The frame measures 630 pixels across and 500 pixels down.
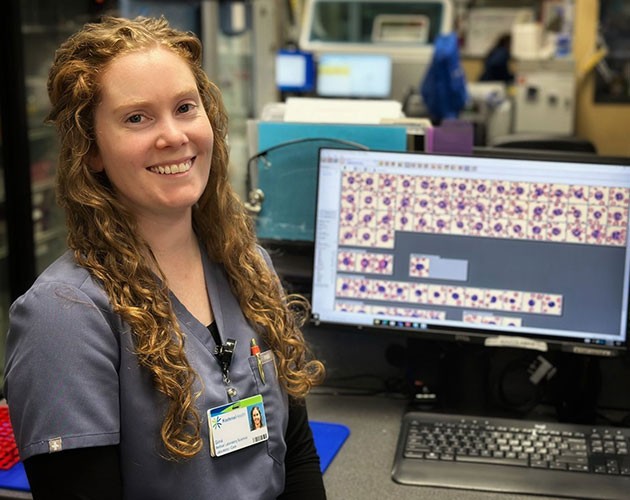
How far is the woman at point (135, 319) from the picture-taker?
1047 mm

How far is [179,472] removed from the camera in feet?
3.71

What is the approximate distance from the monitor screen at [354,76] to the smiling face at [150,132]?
3.87 m

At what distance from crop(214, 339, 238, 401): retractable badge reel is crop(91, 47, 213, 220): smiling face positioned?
21 cm

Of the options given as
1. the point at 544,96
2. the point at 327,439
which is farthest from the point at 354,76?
the point at 327,439

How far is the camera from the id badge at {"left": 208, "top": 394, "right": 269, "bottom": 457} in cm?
116

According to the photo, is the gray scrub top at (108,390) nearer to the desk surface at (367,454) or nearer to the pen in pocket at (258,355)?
the pen in pocket at (258,355)

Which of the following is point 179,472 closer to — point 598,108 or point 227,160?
point 227,160

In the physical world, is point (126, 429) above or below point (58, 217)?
above

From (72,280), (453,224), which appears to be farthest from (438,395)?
(72,280)

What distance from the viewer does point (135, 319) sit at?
1.11 m

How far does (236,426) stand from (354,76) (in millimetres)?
4082


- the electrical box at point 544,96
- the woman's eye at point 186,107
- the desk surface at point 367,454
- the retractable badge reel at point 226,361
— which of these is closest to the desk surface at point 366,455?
the desk surface at point 367,454

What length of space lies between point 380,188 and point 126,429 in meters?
0.73

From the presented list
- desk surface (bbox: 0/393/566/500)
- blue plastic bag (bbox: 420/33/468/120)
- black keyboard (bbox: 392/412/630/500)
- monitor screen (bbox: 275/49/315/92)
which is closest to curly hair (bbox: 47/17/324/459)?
→ desk surface (bbox: 0/393/566/500)
